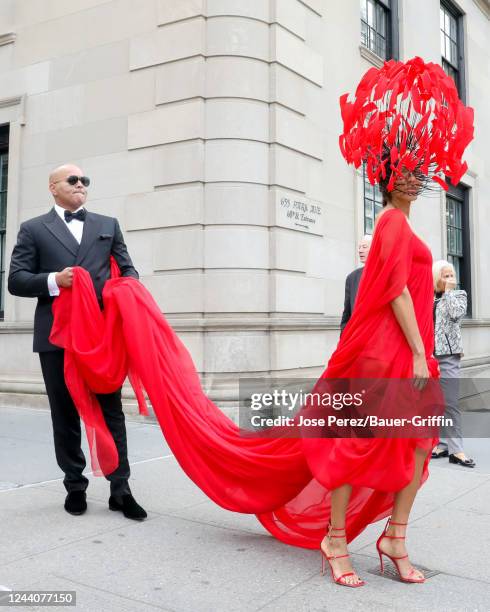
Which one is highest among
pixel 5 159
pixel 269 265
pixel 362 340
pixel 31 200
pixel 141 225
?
pixel 5 159

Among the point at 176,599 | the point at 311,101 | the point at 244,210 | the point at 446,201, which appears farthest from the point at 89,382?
the point at 446,201

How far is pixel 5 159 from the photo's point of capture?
1099 cm

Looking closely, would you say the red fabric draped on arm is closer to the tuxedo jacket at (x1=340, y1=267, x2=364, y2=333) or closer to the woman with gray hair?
the tuxedo jacket at (x1=340, y1=267, x2=364, y2=333)

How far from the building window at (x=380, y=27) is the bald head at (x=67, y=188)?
28.5ft

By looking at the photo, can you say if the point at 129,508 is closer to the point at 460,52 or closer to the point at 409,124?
the point at 409,124

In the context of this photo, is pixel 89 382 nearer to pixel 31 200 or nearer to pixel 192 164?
pixel 192 164

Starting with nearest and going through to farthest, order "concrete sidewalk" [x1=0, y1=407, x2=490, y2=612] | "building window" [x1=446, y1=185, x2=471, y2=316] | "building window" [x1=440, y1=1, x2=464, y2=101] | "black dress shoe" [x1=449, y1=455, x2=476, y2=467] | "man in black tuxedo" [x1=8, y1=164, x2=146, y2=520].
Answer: "concrete sidewalk" [x1=0, y1=407, x2=490, y2=612] → "man in black tuxedo" [x1=8, y1=164, x2=146, y2=520] → "black dress shoe" [x1=449, y1=455, x2=476, y2=467] → "building window" [x1=440, y1=1, x2=464, y2=101] → "building window" [x1=446, y1=185, x2=471, y2=316]

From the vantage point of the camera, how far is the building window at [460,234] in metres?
15.3

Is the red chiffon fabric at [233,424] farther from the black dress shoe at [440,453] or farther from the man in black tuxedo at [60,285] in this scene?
the black dress shoe at [440,453]

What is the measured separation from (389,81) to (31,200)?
26.4 ft

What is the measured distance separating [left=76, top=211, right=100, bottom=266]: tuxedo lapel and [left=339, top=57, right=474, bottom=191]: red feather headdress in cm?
205

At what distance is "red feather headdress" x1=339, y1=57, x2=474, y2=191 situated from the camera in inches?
128

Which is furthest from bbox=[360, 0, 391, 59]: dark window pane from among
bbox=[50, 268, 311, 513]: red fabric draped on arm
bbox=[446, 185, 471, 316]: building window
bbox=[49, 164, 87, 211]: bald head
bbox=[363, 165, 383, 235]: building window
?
bbox=[50, 268, 311, 513]: red fabric draped on arm

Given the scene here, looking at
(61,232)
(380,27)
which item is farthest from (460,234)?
(61,232)
